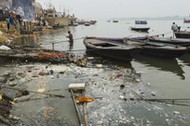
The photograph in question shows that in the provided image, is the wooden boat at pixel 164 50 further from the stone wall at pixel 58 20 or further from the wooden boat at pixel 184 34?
the stone wall at pixel 58 20

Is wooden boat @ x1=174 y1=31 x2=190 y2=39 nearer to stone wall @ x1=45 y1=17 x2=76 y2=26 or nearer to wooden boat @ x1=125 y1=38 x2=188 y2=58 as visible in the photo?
wooden boat @ x1=125 y1=38 x2=188 y2=58

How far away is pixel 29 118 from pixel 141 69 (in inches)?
334

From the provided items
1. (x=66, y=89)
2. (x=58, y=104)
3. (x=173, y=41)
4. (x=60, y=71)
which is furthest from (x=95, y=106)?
(x=173, y=41)

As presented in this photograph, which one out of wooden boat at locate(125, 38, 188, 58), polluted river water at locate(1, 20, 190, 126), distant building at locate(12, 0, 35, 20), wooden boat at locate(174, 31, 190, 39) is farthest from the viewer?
distant building at locate(12, 0, 35, 20)

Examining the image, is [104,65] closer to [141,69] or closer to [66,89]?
[141,69]

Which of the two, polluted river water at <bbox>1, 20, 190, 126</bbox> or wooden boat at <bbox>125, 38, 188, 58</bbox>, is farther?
wooden boat at <bbox>125, 38, 188, 58</bbox>

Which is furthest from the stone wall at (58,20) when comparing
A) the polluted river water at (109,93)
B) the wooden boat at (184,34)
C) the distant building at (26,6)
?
the polluted river water at (109,93)

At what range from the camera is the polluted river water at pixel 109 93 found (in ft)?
22.2

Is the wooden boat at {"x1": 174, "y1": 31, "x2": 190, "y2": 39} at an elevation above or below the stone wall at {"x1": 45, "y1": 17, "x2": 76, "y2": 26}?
below

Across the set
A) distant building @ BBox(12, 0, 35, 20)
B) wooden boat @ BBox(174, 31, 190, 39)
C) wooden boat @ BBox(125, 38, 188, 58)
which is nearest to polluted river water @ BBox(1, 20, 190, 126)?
wooden boat @ BBox(125, 38, 188, 58)

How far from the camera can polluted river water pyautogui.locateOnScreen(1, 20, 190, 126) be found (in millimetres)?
6754

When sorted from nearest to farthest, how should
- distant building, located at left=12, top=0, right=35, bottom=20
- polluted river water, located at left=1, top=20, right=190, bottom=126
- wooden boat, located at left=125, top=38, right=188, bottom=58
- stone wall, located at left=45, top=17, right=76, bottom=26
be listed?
polluted river water, located at left=1, top=20, right=190, bottom=126
wooden boat, located at left=125, top=38, right=188, bottom=58
distant building, located at left=12, top=0, right=35, bottom=20
stone wall, located at left=45, top=17, right=76, bottom=26

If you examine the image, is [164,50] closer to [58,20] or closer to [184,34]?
[184,34]

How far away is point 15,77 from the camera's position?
10734 mm
